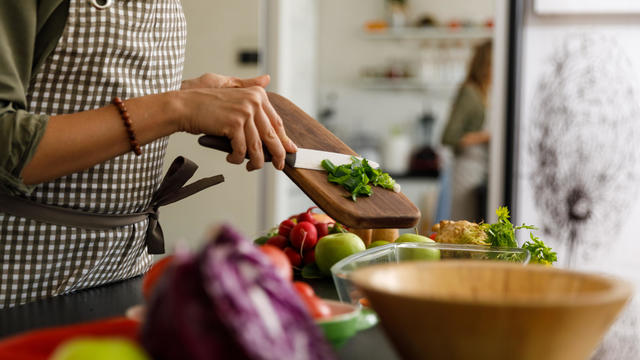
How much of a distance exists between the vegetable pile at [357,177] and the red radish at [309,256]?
0.17 metres

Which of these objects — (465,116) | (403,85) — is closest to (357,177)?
(465,116)

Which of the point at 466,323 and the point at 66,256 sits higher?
the point at 466,323

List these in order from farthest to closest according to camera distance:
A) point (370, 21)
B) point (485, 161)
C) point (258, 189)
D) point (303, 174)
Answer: point (370, 21) → point (485, 161) → point (258, 189) → point (303, 174)

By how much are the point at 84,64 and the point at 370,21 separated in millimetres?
4503

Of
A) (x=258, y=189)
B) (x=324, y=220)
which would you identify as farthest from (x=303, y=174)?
(x=258, y=189)

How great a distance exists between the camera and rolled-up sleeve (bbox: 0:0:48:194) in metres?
0.91

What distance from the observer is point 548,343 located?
1.56 ft

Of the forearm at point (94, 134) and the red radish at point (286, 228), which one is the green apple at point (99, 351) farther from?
the red radish at point (286, 228)

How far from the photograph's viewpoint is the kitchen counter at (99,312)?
2.21 feet

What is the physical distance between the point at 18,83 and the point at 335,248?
523 mm

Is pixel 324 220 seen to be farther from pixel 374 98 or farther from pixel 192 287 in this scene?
pixel 374 98

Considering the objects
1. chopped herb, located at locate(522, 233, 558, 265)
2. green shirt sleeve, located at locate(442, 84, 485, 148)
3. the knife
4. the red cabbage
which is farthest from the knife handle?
green shirt sleeve, located at locate(442, 84, 485, 148)

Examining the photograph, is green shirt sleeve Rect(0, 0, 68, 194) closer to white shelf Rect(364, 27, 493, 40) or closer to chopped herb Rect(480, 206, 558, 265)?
chopped herb Rect(480, 206, 558, 265)

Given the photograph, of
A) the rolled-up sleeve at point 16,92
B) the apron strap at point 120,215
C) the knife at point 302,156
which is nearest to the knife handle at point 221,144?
the knife at point 302,156
